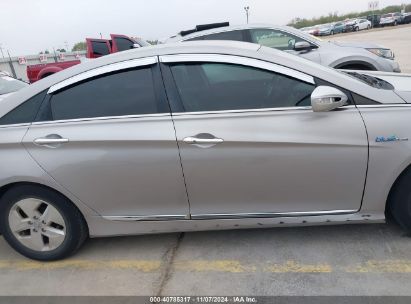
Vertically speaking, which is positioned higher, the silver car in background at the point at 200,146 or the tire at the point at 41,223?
the silver car in background at the point at 200,146

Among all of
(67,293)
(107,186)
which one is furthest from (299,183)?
(67,293)

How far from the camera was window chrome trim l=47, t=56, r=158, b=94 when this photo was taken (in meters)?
2.89

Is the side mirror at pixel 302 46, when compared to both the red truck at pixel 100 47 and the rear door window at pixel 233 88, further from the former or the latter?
the red truck at pixel 100 47

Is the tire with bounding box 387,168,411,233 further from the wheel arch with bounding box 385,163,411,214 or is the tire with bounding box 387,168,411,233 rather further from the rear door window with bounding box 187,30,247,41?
the rear door window with bounding box 187,30,247,41

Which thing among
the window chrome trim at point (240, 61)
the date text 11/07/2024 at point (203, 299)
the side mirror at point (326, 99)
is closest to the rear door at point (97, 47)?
the window chrome trim at point (240, 61)

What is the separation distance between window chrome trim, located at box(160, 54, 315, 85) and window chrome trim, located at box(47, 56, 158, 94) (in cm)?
12

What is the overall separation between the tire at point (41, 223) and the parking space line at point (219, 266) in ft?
0.39

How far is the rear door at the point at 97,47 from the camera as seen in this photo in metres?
13.1

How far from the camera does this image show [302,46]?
6.35 metres

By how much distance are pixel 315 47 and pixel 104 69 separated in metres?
4.46

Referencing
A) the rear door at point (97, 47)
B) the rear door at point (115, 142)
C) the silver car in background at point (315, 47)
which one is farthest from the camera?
the rear door at point (97, 47)

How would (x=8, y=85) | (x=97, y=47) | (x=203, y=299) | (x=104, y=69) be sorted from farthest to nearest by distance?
(x=97, y=47), (x=8, y=85), (x=104, y=69), (x=203, y=299)

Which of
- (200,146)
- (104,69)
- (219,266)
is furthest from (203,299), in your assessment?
(104,69)

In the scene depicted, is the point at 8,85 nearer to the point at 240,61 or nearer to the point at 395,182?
the point at 240,61
